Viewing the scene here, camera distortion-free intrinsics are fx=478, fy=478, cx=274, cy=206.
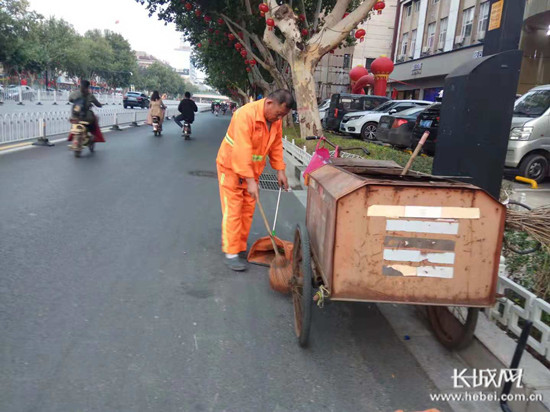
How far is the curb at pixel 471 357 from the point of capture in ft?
8.34

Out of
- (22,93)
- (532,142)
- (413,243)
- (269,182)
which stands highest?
(22,93)

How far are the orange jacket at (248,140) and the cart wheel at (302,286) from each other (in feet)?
2.90

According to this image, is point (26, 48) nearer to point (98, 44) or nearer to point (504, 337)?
point (98, 44)

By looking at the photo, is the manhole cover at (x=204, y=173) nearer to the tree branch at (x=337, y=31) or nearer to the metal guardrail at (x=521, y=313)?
the tree branch at (x=337, y=31)

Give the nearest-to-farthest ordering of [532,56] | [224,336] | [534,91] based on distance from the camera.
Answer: [224,336] < [534,91] < [532,56]

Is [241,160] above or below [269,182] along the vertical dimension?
above

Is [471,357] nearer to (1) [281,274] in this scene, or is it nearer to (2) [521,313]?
(2) [521,313]

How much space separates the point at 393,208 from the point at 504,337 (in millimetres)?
1231

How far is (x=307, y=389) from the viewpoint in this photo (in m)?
2.72

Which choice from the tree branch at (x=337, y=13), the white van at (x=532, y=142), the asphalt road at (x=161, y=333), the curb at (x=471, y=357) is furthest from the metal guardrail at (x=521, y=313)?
the tree branch at (x=337, y=13)

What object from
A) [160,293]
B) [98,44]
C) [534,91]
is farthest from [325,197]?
[98,44]

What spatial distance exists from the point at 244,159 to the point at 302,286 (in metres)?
1.33

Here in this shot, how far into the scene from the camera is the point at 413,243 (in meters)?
2.67

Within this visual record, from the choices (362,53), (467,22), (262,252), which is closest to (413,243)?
(262,252)
